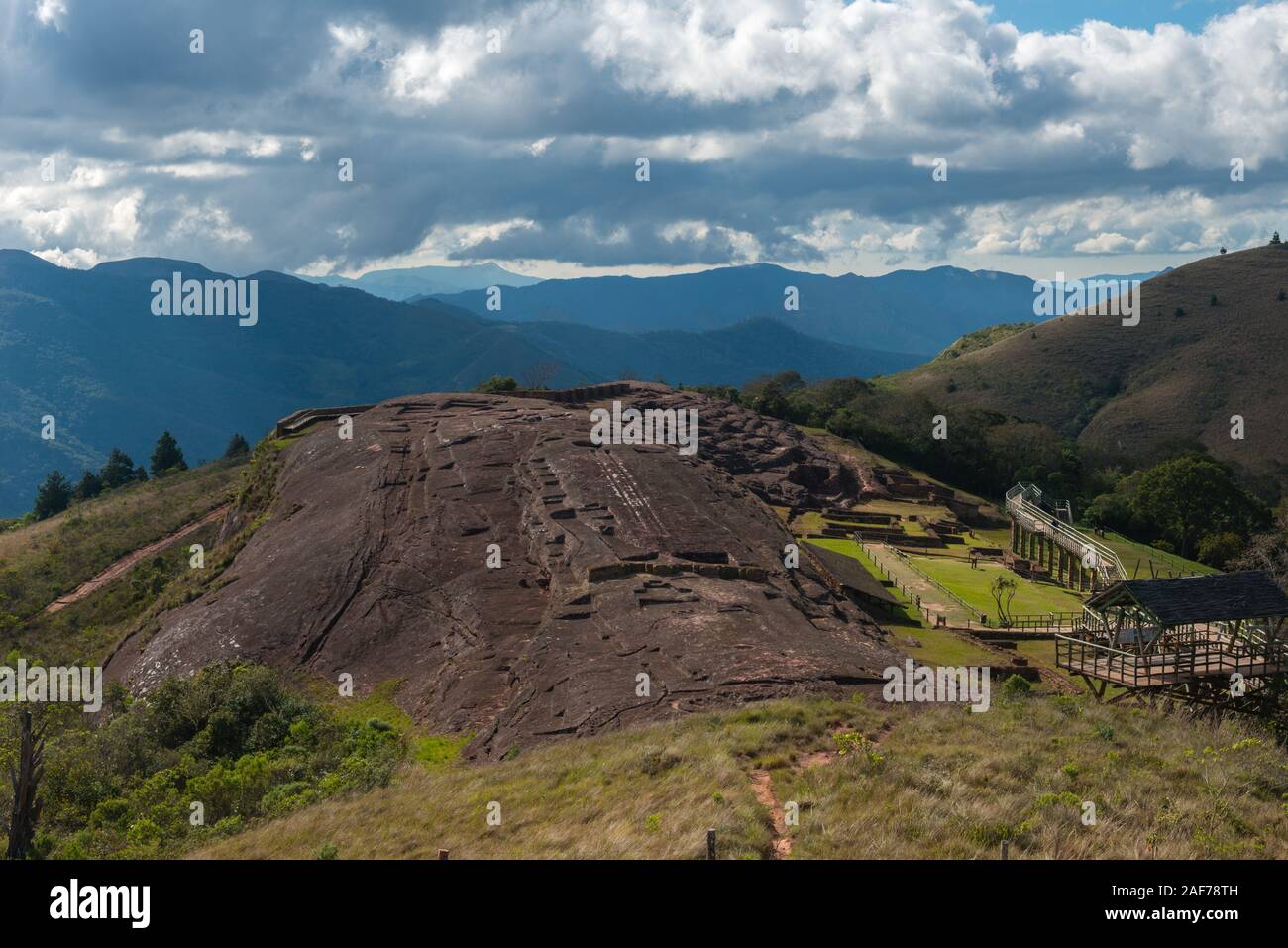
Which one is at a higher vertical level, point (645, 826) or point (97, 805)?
point (645, 826)

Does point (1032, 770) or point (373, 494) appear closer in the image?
point (1032, 770)

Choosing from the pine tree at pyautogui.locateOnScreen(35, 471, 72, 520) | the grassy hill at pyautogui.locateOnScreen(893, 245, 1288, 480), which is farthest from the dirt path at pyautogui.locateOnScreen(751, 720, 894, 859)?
the grassy hill at pyautogui.locateOnScreen(893, 245, 1288, 480)

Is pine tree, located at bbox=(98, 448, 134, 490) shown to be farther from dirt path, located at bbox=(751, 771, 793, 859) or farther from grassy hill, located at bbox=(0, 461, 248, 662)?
dirt path, located at bbox=(751, 771, 793, 859)

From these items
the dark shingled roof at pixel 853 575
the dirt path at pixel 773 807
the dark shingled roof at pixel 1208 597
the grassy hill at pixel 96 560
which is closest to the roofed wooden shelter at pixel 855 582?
the dark shingled roof at pixel 853 575

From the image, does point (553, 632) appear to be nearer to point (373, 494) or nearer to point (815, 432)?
point (373, 494)

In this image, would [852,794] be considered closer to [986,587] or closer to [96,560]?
[986,587]

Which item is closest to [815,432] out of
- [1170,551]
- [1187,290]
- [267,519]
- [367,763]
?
[1170,551]
